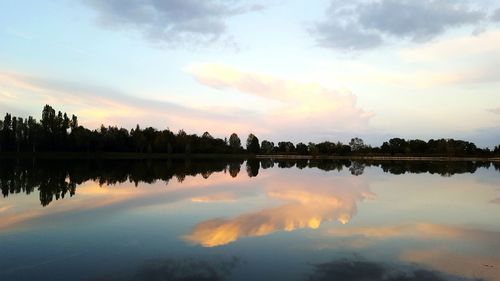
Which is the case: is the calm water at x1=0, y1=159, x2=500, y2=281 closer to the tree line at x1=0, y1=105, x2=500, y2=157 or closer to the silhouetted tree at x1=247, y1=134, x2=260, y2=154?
the tree line at x1=0, y1=105, x2=500, y2=157

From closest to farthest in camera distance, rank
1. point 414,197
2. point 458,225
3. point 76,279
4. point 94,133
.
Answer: point 76,279 → point 458,225 → point 414,197 → point 94,133

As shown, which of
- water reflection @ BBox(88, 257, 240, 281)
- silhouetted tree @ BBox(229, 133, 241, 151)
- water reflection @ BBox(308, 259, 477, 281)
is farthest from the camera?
silhouetted tree @ BBox(229, 133, 241, 151)

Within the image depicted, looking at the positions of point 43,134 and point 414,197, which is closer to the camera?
point 414,197

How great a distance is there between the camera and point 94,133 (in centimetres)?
10919

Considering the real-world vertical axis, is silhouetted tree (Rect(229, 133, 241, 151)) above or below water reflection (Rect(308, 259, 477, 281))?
above

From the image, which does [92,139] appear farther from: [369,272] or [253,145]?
[369,272]

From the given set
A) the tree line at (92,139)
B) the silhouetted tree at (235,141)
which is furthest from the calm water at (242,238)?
the silhouetted tree at (235,141)

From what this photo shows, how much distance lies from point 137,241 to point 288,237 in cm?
436

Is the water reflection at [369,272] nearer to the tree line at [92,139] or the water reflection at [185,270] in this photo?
the water reflection at [185,270]

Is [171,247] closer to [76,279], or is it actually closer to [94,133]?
[76,279]

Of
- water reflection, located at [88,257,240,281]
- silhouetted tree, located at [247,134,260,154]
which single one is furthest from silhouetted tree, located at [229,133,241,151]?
water reflection, located at [88,257,240,281]

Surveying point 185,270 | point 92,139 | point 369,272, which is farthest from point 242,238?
point 92,139

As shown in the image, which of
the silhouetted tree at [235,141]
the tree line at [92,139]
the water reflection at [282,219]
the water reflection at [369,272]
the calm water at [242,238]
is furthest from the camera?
the silhouetted tree at [235,141]

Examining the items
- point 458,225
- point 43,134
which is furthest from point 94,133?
point 458,225
